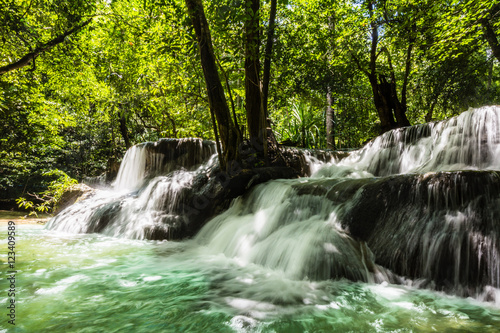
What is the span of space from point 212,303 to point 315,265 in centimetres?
128

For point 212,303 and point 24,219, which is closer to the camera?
point 212,303

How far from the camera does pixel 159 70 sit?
9523 millimetres

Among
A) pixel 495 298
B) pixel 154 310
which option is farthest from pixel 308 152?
pixel 154 310

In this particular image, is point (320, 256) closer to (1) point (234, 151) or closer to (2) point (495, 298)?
(2) point (495, 298)

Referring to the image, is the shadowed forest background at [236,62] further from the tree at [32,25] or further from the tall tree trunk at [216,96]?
the tall tree trunk at [216,96]

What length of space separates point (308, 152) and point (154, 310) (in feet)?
22.6

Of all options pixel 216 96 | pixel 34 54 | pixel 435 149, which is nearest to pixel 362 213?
pixel 435 149

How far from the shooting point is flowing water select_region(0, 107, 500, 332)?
204 centimetres

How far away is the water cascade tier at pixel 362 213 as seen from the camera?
2.64m

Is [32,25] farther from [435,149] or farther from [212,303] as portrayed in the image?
[435,149]

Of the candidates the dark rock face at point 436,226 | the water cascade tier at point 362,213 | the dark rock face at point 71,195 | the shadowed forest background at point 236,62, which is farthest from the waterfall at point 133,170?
the dark rock face at point 436,226

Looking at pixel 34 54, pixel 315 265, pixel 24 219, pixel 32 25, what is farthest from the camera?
pixel 24 219

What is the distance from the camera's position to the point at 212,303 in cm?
235

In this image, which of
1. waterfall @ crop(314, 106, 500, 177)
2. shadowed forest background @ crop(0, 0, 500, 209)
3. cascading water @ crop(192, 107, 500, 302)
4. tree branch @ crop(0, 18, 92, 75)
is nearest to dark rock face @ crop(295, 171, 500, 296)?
cascading water @ crop(192, 107, 500, 302)
